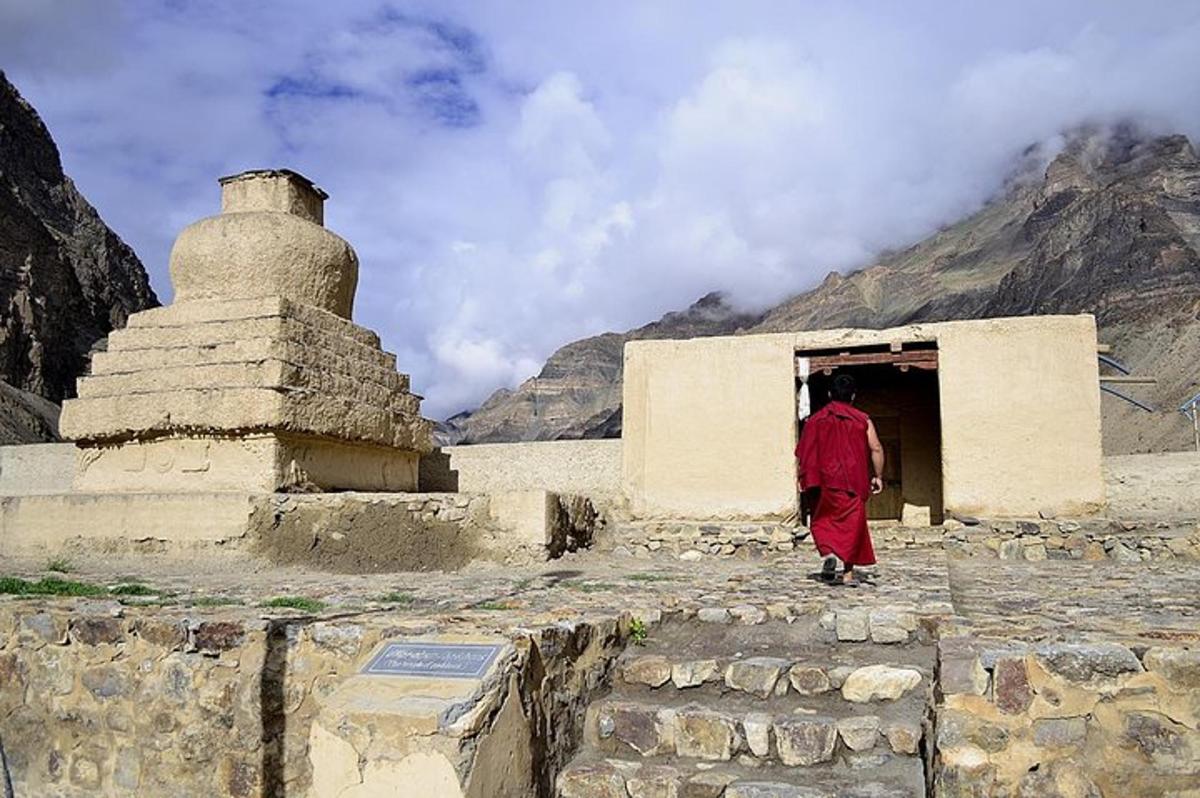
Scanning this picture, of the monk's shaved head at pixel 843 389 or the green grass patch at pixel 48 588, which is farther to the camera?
the monk's shaved head at pixel 843 389

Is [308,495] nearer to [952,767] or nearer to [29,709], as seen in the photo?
[29,709]

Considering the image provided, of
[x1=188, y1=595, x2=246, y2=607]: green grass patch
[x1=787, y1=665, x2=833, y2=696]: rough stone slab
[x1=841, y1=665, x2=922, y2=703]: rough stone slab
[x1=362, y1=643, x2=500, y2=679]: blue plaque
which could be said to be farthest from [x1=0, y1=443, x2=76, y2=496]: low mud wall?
[x1=841, y1=665, x2=922, y2=703]: rough stone slab

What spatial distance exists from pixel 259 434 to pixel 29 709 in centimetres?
444

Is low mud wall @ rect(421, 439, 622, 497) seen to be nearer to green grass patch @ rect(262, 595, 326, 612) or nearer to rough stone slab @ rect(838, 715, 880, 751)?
green grass patch @ rect(262, 595, 326, 612)

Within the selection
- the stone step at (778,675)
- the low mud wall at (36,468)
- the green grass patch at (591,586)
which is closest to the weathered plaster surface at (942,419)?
the green grass patch at (591,586)

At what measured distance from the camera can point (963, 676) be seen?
3305 millimetres

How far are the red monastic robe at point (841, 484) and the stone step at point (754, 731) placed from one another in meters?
2.49

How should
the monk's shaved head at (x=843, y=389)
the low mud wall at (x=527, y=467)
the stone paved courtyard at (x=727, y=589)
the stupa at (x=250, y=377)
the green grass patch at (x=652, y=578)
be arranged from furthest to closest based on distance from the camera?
the low mud wall at (x=527, y=467) → the stupa at (x=250, y=377) → the green grass patch at (x=652, y=578) → the monk's shaved head at (x=843, y=389) → the stone paved courtyard at (x=727, y=589)

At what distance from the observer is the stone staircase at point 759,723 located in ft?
Result: 11.9

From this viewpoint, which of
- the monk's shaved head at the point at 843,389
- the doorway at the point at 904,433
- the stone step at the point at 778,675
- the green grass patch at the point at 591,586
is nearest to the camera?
the stone step at the point at 778,675

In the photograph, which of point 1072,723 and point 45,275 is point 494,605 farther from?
point 45,275

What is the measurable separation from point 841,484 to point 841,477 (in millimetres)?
46

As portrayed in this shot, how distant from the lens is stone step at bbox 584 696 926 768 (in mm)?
3750

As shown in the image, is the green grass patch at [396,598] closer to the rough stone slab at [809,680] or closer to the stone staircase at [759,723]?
the stone staircase at [759,723]
